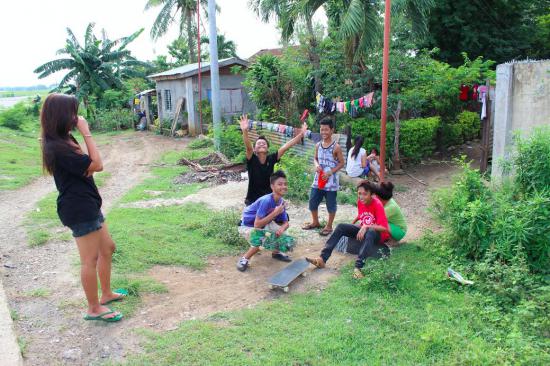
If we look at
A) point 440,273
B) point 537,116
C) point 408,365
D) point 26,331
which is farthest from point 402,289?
point 537,116

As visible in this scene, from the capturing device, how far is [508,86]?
712 cm

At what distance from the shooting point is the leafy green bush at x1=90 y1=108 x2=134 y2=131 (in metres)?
27.4

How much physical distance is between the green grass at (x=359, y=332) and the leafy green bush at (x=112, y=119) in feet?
82.9

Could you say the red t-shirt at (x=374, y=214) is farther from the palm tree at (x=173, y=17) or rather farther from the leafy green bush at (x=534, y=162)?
the palm tree at (x=173, y=17)

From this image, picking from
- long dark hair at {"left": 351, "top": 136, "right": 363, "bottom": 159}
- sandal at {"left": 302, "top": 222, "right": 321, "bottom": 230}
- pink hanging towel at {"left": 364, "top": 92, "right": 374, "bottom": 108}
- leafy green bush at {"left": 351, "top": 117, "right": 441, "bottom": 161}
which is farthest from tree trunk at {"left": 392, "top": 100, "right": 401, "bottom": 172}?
sandal at {"left": 302, "top": 222, "right": 321, "bottom": 230}

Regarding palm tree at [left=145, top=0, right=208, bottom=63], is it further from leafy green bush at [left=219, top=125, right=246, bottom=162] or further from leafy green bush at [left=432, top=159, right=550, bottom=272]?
leafy green bush at [left=432, top=159, right=550, bottom=272]

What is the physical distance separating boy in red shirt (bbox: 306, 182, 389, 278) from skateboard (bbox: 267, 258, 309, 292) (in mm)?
175

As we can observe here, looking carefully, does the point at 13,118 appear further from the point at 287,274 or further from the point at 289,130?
the point at 287,274

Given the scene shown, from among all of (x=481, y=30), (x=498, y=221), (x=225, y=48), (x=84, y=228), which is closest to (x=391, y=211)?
(x=498, y=221)

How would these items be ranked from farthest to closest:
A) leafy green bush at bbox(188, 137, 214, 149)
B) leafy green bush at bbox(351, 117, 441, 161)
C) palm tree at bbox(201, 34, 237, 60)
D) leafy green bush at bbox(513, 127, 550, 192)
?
palm tree at bbox(201, 34, 237, 60)
leafy green bush at bbox(188, 137, 214, 149)
leafy green bush at bbox(351, 117, 441, 161)
leafy green bush at bbox(513, 127, 550, 192)

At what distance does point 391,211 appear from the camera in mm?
A: 5871

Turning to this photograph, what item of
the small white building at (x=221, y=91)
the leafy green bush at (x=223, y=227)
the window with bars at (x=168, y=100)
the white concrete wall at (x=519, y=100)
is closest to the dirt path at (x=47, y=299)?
the leafy green bush at (x=223, y=227)

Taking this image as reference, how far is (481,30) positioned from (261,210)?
1637cm

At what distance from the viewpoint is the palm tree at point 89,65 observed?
27.8 meters
